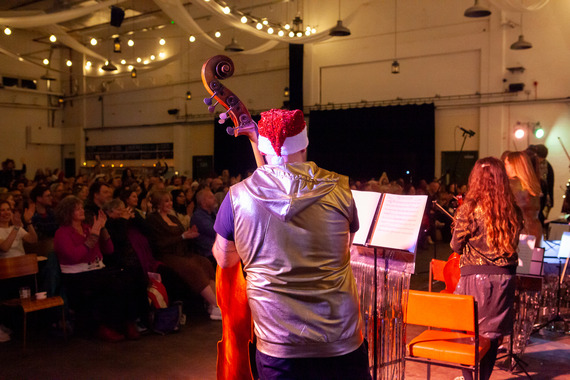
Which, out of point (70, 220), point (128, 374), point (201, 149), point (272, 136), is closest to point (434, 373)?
point (128, 374)

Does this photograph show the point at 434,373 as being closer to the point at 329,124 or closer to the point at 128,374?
the point at 128,374

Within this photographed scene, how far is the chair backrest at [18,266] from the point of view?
4.17 meters

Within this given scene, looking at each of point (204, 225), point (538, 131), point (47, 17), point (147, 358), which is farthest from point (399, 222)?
point (538, 131)

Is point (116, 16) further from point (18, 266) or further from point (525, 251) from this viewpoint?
point (525, 251)

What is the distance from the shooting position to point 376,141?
45.3 feet

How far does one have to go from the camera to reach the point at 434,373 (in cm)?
361

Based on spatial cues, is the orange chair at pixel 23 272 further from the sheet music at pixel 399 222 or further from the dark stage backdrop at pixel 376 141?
the dark stage backdrop at pixel 376 141

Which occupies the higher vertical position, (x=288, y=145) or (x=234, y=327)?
(x=288, y=145)

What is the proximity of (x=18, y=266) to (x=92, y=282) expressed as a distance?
1.90 ft

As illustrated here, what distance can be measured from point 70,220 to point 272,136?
3.36 metres

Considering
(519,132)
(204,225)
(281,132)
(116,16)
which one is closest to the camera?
(281,132)

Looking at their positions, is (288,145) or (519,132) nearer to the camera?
(288,145)

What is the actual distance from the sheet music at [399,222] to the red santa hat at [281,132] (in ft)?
3.47

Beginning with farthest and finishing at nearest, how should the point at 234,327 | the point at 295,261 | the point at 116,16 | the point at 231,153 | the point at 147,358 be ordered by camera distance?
1. the point at 231,153
2. the point at 116,16
3. the point at 147,358
4. the point at 234,327
5. the point at 295,261
